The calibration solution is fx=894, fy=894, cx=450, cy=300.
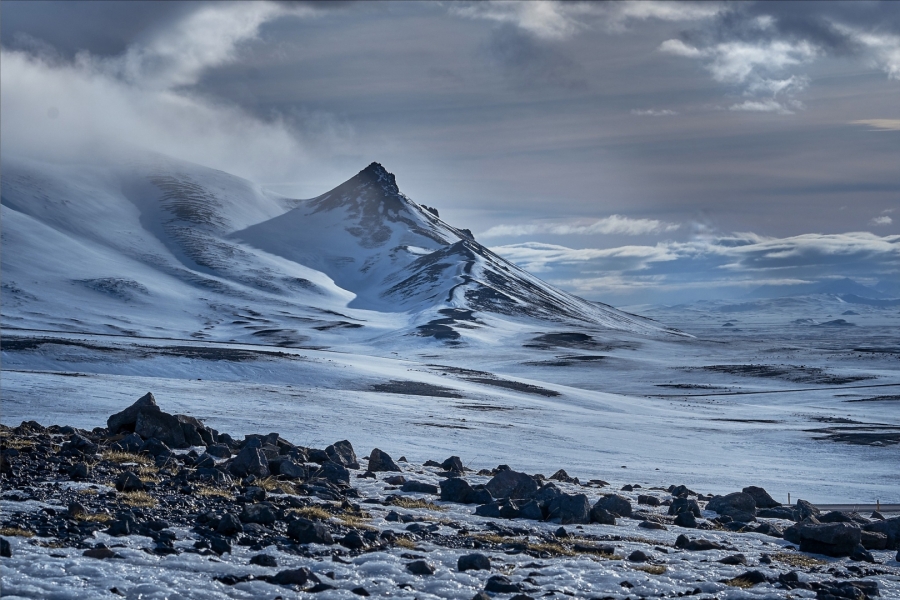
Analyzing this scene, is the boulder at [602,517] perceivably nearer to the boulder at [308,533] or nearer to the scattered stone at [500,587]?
the scattered stone at [500,587]

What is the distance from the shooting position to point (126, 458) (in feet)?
66.9

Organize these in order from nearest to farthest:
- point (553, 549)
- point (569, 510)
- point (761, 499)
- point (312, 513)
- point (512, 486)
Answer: point (553, 549)
point (312, 513)
point (569, 510)
point (512, 486)
point (761, 499)

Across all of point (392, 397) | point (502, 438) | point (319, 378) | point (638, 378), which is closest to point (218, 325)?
point (638, 378)

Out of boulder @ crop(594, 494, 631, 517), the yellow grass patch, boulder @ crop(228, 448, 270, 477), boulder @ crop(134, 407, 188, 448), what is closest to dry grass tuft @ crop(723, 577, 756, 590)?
boulder @ crop(594, 494, 631, 517)

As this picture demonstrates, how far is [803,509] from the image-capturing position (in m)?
22.1

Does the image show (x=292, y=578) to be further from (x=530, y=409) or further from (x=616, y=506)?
(x=530, y=409)

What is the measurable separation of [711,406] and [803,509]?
5062cm

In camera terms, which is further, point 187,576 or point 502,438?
point 502,438

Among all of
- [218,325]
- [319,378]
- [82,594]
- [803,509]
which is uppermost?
[218,325]

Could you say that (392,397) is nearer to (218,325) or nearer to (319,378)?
(319,378)

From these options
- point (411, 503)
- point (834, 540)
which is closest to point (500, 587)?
point (411, 503)

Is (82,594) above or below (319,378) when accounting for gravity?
below

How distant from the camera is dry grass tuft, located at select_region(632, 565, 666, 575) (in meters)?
14.8

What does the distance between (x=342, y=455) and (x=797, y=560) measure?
1228 centimetres
